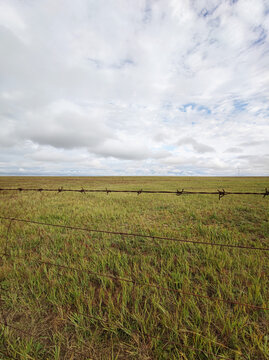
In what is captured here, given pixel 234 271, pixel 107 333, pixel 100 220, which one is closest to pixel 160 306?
pixel 107 333

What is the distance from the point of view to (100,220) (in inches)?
249

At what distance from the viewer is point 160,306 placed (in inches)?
80.7

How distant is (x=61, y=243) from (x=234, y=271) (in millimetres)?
3979

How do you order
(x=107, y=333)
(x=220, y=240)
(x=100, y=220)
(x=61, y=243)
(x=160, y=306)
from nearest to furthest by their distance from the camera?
(x=107, y=333) → (x=160, y=306) → (x=61, y=243) → (x=220, y=240) → (x=100, y=220)

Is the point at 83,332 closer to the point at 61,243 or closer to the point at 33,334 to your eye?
the point at 33,334

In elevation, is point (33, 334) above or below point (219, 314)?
below

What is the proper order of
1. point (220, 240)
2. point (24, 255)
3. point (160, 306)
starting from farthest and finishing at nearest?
point (220, 240) → point (24, 255) → point (160, 306)

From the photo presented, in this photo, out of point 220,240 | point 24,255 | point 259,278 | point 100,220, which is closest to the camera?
point 259,278

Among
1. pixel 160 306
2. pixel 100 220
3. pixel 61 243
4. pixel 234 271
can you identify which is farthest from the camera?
pixel 100 220

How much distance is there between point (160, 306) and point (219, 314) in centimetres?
72

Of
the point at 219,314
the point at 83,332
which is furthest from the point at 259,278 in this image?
the point at 83,332

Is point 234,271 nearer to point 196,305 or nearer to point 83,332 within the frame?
point 196,305

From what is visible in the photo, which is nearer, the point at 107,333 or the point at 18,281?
the point at 107,333

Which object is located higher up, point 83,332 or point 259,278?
point 259,278
